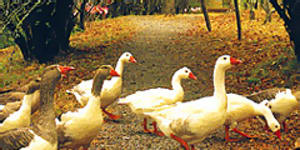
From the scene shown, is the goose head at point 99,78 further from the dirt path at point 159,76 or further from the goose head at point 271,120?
the goose head at point 271,120

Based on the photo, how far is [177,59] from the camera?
40.2ft

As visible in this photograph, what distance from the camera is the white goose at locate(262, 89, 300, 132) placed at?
6.00 meters

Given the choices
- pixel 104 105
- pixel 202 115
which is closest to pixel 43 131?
pixel 202 115

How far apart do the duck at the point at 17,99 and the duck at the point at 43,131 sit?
23.7 inches

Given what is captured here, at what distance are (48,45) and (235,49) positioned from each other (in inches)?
223

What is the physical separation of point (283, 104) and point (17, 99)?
12.8 feet

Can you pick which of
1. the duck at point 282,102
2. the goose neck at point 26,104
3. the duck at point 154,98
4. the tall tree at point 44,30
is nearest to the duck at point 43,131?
the goose neck at point 26,104

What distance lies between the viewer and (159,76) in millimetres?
10336

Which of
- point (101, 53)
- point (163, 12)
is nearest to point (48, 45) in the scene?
point (101, 53)

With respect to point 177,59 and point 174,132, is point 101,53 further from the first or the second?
point 174,132

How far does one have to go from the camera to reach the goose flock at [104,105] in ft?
13.4

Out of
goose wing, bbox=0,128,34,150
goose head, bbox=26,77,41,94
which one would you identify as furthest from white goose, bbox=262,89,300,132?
goose wing, bbox=0,128,34,150

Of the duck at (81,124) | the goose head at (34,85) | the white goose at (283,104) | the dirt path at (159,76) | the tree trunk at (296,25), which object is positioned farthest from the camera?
the tree trunk at (296,25)

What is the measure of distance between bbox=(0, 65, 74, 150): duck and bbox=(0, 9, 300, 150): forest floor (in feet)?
6.91
